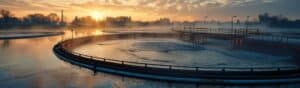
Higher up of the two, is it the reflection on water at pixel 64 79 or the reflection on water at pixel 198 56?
the reflection on water at pixel 64 79

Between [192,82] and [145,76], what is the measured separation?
430cm

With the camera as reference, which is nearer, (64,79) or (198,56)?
(64,79)

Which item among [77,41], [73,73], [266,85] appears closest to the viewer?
[266,85]

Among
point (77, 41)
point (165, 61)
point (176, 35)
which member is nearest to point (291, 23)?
point (176, 35)

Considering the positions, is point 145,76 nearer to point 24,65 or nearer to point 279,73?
point 279,73

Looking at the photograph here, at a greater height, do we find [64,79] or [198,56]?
[64,79]

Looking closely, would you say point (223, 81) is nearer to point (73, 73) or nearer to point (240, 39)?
point (73, 73)

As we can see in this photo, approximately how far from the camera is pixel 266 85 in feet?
75.6

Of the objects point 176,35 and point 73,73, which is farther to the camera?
point 176,35

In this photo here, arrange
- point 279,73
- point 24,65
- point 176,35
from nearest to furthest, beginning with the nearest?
1. point 279,73
2. point 24,65
3. point 176,35

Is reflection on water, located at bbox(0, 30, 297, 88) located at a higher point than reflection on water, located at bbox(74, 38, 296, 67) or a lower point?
higher

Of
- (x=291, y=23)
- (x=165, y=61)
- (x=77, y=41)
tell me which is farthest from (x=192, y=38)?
(x=291, y=23)

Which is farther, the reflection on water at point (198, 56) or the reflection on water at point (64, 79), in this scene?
the reflection on water at point (198, 56)

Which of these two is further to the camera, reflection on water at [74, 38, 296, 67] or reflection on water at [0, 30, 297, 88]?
reflection on water at [74, 38, 296, 67]
